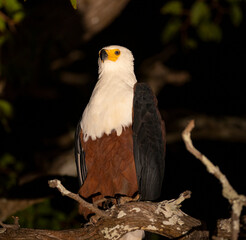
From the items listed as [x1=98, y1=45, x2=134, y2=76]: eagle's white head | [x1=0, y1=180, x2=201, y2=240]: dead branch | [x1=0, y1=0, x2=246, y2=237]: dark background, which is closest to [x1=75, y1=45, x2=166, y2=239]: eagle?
[x1=98, y1=45, x2=134, y2=76]: eagle's white head

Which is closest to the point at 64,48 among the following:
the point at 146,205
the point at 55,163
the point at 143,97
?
the point at 55,163

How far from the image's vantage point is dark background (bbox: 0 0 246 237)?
4664mm

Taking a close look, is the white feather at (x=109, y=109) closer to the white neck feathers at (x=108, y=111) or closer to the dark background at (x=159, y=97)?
the white neck feathers at (x=108, y=111)

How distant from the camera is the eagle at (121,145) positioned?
321 cm

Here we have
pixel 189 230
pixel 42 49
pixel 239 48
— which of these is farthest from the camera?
pixel 239 48

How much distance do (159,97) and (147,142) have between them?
3903mm

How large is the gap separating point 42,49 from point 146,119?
65.0 inches

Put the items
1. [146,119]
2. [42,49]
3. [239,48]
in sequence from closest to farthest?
[146,119], [42,49], [239,48]

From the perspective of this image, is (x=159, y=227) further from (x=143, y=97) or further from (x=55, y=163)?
(x=55, y=163)

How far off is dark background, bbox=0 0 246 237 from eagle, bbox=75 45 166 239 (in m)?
1.31

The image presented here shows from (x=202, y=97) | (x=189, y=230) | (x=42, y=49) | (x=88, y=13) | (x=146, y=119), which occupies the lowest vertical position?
(x=189, y=230)

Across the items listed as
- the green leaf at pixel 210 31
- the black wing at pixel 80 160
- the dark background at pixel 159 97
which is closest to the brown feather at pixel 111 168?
the black wing at pixel 80 160

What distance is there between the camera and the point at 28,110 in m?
6.77

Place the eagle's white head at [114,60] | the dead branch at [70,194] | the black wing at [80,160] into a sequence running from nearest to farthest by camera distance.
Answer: the dead branch at [70,194] → the black wing at [80,160] → the eagle's white head at [114,60]
